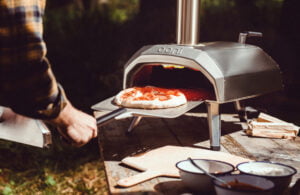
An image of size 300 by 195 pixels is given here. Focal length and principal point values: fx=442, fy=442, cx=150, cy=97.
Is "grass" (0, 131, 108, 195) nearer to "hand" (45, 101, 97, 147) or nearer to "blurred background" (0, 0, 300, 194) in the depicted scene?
"blurred background" (0, 0, 300, 194)

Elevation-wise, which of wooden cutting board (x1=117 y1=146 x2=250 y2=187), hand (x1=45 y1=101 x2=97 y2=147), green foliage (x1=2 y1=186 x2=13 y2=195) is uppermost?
hand (x1=45 y1=101 x2=97 y2=147)

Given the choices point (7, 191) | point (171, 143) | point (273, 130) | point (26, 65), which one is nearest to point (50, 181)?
point (7, 191)

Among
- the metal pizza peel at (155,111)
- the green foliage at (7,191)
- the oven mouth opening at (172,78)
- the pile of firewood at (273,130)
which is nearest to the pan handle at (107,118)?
the metal pizza peel at (155,111)

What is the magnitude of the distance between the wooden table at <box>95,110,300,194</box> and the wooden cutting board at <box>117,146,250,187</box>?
0.04m

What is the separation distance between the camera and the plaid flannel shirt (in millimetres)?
1798

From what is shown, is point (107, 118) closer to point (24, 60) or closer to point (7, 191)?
point (24, 60)

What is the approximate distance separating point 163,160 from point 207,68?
Result: 70 centimetres

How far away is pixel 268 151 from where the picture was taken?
3205 mm

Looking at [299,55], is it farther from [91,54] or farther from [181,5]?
[91,54]

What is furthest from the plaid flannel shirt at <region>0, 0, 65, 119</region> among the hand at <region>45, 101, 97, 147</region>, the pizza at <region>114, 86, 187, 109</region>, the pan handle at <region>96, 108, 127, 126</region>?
the pizza at <region>114, 86, 187, 109</region>

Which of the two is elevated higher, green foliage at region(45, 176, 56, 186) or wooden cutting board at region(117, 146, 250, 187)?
wooden cutting board at region(117, 146, 250, 187)

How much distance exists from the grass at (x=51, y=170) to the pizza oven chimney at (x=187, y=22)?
183cm

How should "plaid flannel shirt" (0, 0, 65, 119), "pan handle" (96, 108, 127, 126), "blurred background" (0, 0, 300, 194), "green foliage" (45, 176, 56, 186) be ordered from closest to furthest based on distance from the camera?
1. "plaid flannel shirt" (0, 0, 65, 119)
2. "pan handle" (96, 108, 127, 126)
3. "green foliage" (45, 176, 56, 186)
4. "blurred background" (0, 0, 300, 194)

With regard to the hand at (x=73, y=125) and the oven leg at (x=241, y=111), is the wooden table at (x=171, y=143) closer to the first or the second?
the oven leg at (x=241, y=111)
